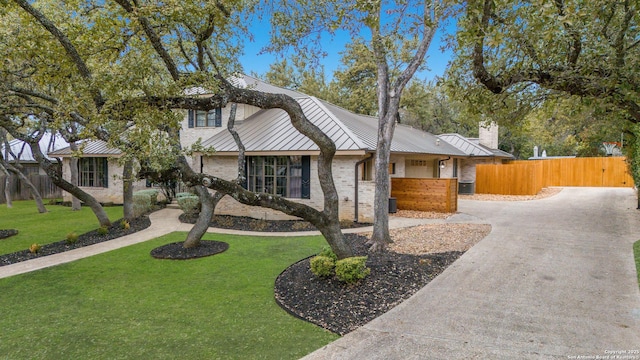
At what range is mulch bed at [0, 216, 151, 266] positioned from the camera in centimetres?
934

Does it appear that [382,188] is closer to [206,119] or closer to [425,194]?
[425,194]

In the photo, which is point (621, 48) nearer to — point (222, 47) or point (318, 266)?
point (318, 266)

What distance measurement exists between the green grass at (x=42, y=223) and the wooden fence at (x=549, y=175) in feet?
66.0

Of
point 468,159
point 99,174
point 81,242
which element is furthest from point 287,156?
point 468,159

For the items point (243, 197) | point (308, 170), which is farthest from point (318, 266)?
point (308, 170)

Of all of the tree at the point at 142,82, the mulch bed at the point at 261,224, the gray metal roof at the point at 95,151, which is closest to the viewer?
the tree at the point at 142,82

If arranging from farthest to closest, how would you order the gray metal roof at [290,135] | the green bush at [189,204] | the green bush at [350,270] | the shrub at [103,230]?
the green bush at [189,204]
the gray metal roof at [290,135]
the shrub at [103,230]
the green bush at [350,270]

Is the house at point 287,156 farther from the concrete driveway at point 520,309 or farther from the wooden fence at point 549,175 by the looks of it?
the wooden fence at point 549,175

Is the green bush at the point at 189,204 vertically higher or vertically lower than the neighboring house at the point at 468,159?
lower

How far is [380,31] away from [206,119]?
418 inches

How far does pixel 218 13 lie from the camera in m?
6.67

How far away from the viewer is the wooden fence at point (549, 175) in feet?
70.1

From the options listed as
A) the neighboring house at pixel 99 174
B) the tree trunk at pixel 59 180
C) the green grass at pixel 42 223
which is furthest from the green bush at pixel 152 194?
the tree trunk at pixel 59 180

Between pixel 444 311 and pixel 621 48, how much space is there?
5883mm
